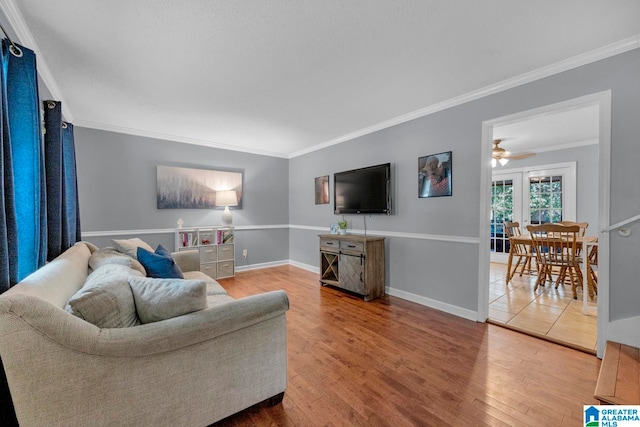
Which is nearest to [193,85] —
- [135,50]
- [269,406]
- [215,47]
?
[135,50]

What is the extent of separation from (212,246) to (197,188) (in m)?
1.06

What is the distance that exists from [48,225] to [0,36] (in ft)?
4.35

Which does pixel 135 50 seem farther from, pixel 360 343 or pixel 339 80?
pixel 360 343

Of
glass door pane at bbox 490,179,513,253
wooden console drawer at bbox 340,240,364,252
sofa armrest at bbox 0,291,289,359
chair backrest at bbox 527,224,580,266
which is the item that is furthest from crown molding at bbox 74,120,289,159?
glass door pane at bbox 490,179,513,253

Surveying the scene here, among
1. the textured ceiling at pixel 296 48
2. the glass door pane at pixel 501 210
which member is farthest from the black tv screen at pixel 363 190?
the glass door pane at pixel 501 210

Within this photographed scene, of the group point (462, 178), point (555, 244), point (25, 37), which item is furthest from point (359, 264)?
point (25, 37)

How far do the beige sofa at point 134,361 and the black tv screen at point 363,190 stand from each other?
251cm

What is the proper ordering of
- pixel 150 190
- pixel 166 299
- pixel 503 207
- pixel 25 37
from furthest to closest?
pixel 503 207 < pixel 150 190 < pixel 25 37 < pixel 166 299

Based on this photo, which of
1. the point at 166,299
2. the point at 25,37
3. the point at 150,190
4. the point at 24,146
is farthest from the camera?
the point at 150,190

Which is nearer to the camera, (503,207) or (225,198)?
(225,198)

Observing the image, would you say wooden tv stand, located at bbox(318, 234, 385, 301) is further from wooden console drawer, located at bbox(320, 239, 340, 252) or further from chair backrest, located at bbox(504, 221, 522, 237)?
chair backrest, located at bbox(504, 221, 522, 237)

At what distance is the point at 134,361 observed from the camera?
1.15 m

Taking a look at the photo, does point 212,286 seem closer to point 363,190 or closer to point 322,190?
point 363,190

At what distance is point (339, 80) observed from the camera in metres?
2.56
